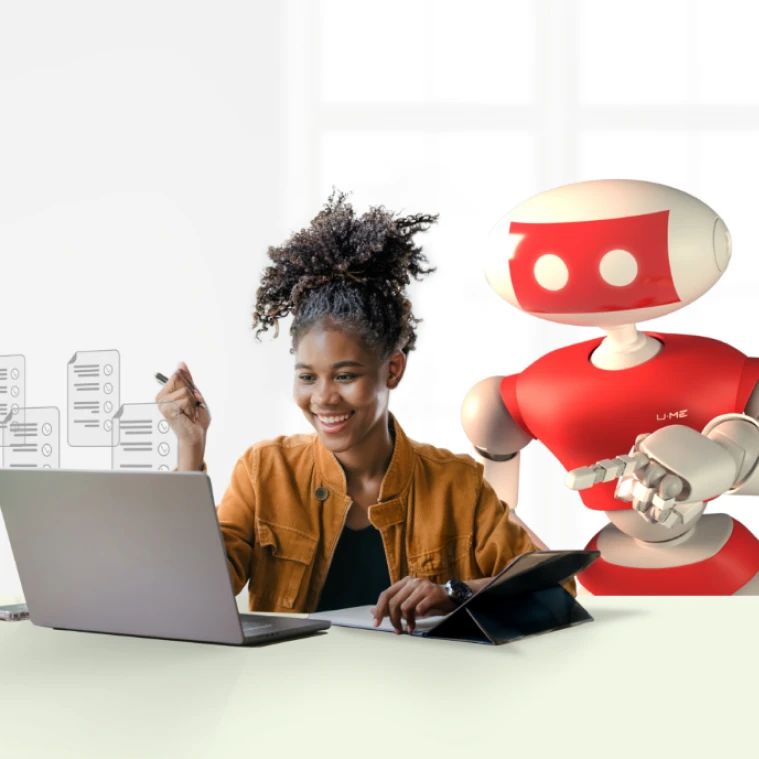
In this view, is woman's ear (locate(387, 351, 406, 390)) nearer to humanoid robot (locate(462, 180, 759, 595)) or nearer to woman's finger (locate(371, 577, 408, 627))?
humanoid robot (locate(462, 180, 759, 595))

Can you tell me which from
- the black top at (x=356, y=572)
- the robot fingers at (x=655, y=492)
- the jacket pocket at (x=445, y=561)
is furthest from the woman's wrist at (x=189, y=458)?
the robot fingers at (x=655, y=492)

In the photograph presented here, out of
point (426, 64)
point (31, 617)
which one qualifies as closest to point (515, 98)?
point (426, 64)

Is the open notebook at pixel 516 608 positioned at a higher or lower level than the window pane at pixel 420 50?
lower

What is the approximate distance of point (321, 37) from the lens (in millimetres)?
2986

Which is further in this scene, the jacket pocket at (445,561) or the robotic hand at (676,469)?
the jacket pocket at (445,561)

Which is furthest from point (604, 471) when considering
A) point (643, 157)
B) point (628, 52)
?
point (628, 52)

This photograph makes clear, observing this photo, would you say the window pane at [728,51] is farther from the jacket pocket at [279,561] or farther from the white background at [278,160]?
the jacket pocket at [279,561]

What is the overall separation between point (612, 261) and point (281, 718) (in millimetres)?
1112

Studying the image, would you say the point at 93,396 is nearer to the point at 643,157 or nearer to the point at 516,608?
the point at 516,608

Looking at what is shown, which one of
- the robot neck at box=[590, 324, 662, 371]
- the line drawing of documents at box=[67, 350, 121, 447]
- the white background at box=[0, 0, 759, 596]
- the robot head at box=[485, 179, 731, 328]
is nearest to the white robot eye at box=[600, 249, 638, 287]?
the robot head at box=[485, 179, 731, 328]

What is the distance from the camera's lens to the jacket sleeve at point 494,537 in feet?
4.76

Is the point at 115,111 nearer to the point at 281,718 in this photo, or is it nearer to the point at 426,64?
the point at 426,64

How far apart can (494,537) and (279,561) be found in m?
0.31

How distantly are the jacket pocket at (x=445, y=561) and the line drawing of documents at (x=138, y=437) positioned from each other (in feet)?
1.30
